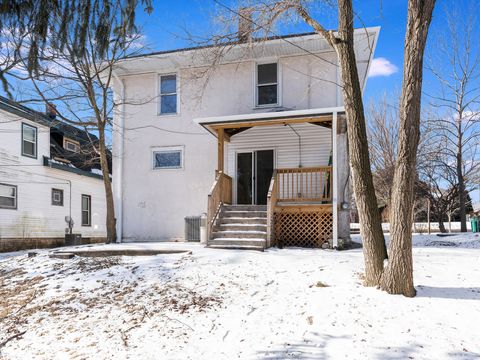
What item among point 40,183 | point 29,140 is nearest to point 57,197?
point 40,183

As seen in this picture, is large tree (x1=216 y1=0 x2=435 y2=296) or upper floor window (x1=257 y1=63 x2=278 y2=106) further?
upper floor window (x1=257 y1=63 x2=278 y2=106)

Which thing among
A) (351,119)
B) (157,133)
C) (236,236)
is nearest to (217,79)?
(157,133)

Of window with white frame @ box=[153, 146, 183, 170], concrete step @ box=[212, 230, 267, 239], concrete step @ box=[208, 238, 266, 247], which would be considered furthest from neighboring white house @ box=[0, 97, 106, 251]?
concrete step @ box=[208, 238, 266, 247]

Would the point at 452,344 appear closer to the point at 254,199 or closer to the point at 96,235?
the point at 254,199

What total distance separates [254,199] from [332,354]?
7.75 m

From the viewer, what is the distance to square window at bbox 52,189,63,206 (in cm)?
1551

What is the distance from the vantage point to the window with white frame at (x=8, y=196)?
13.0 meters

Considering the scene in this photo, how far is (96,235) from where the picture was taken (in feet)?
59.5

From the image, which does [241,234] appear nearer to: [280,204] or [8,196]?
[280,204]

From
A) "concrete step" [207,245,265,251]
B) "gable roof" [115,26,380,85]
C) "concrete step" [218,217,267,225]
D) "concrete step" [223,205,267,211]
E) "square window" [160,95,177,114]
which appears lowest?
"concrete step" [207,245,265,251]

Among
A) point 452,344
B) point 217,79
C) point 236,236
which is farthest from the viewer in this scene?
point 217,79

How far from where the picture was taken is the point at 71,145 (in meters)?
18.2

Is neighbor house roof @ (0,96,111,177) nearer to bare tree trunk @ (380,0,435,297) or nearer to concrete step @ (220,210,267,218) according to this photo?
concrete step @ (220,210,267,218)

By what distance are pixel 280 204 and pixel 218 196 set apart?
1.67 metres
